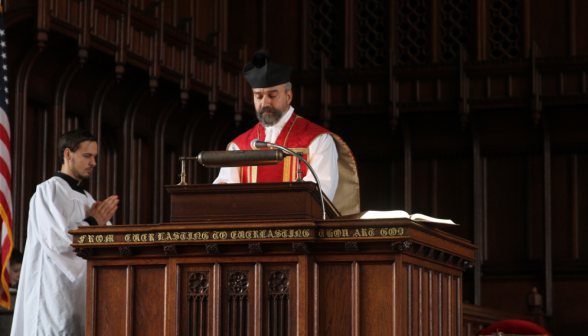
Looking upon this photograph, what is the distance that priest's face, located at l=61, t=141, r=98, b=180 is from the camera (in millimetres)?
5254

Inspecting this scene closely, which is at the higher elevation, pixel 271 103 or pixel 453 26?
pixel 453 26

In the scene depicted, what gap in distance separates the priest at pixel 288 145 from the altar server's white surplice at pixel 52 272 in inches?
39.3

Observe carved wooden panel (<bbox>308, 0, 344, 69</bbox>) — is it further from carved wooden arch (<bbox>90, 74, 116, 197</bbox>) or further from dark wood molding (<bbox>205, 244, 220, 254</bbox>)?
dark wood molding (<bbox>205, 244, 220, 254</bbox>)

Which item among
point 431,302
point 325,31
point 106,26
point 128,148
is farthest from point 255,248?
point 325,31

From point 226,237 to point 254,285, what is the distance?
0.82 ft

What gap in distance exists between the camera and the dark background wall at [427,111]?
9453mm

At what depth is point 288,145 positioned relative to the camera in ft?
17.3

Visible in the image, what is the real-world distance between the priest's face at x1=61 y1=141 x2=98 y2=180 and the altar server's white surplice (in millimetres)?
125

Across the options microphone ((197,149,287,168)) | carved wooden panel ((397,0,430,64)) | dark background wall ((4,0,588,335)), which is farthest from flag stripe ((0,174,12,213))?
carved wooden panel ((397,0,430,64))

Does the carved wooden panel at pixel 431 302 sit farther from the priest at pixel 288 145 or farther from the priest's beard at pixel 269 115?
the priest's beard at pixel 269 115

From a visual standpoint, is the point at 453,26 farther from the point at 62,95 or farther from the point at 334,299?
the point at 334,299

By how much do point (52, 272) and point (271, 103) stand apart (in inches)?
67.3

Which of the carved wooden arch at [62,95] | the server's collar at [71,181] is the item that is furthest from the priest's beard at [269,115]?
the carved wooden arch at [62,95]

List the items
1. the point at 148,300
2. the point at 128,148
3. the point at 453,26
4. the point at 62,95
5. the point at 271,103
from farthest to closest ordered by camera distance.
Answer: the point at 453,26
the point at 128,148
the point at 62,95
the point at 271,103
the point at 148,300
